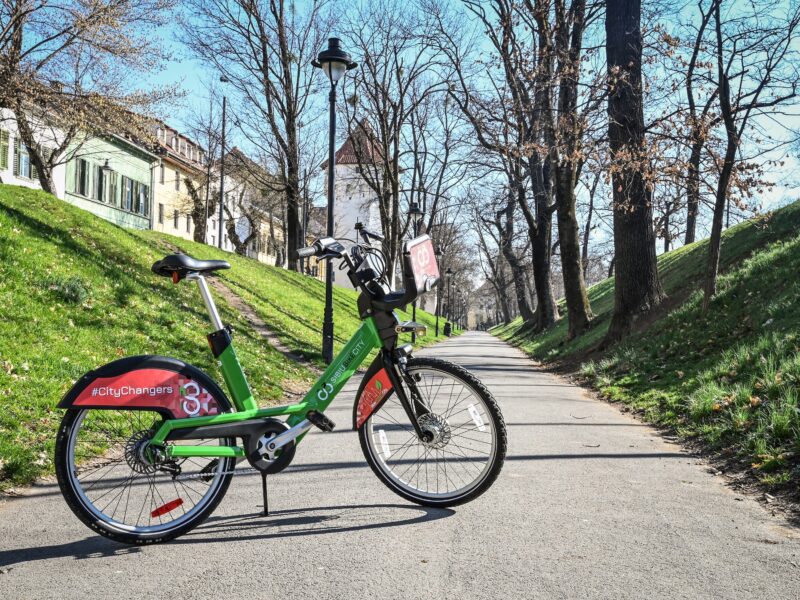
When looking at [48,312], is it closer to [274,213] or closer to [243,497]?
[243,497]

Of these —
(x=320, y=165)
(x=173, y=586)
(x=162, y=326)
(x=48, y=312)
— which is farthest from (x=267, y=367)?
(x=320, y=165)

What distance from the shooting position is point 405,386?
13.5 feet

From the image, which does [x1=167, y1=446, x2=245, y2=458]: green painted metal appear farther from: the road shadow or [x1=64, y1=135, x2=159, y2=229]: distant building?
[x1=64, y1=135, x2=159, y2=229]: distant building

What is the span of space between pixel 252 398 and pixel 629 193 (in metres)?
11.3

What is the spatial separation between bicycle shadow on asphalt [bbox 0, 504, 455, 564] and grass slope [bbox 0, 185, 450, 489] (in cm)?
143

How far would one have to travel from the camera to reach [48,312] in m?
8.34

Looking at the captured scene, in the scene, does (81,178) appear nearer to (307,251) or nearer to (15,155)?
(15,155)

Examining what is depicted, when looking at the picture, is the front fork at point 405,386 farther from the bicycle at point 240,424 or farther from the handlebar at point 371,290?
the handlebar at point 371,290

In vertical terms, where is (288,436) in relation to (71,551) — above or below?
above

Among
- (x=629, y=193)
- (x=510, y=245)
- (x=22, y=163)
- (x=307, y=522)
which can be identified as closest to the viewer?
(x=307, y=522)

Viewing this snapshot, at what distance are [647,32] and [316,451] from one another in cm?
1165

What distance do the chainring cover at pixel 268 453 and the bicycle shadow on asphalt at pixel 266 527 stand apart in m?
0.31

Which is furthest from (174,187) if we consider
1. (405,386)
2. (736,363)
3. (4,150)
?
(405,386)

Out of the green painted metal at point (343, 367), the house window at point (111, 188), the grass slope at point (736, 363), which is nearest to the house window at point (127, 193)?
the house window at point (111, 188)
